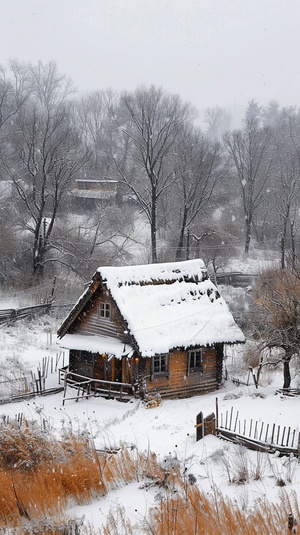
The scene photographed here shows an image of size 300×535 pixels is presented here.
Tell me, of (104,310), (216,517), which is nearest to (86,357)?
(104,310)

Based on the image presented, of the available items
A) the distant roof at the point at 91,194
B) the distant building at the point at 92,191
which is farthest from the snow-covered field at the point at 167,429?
the distant building at the point at 92,191

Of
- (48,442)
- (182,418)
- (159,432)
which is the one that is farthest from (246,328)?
(48,442)

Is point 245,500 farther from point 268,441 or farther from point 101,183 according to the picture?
point 101,183

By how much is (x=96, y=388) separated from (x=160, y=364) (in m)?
3.21

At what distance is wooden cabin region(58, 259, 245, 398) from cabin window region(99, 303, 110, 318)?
0.03m

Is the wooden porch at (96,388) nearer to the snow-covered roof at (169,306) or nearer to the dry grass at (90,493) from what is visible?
the snow-covered roof at (169,306)

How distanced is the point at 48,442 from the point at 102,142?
6461 centimetres

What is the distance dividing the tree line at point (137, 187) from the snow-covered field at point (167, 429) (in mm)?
14684

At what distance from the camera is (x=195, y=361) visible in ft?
85.4

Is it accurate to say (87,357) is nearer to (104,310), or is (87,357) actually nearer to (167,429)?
(104,310)

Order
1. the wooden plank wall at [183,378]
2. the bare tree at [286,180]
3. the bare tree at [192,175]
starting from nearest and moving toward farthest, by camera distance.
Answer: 1. the wooden plank wall at [183,378]
2. the bare tree at [192,175]
3. the bare tree at [286,180]

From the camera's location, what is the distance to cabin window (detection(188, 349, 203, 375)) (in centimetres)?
2575

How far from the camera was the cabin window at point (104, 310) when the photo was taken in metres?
25.4

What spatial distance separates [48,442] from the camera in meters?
13.2
